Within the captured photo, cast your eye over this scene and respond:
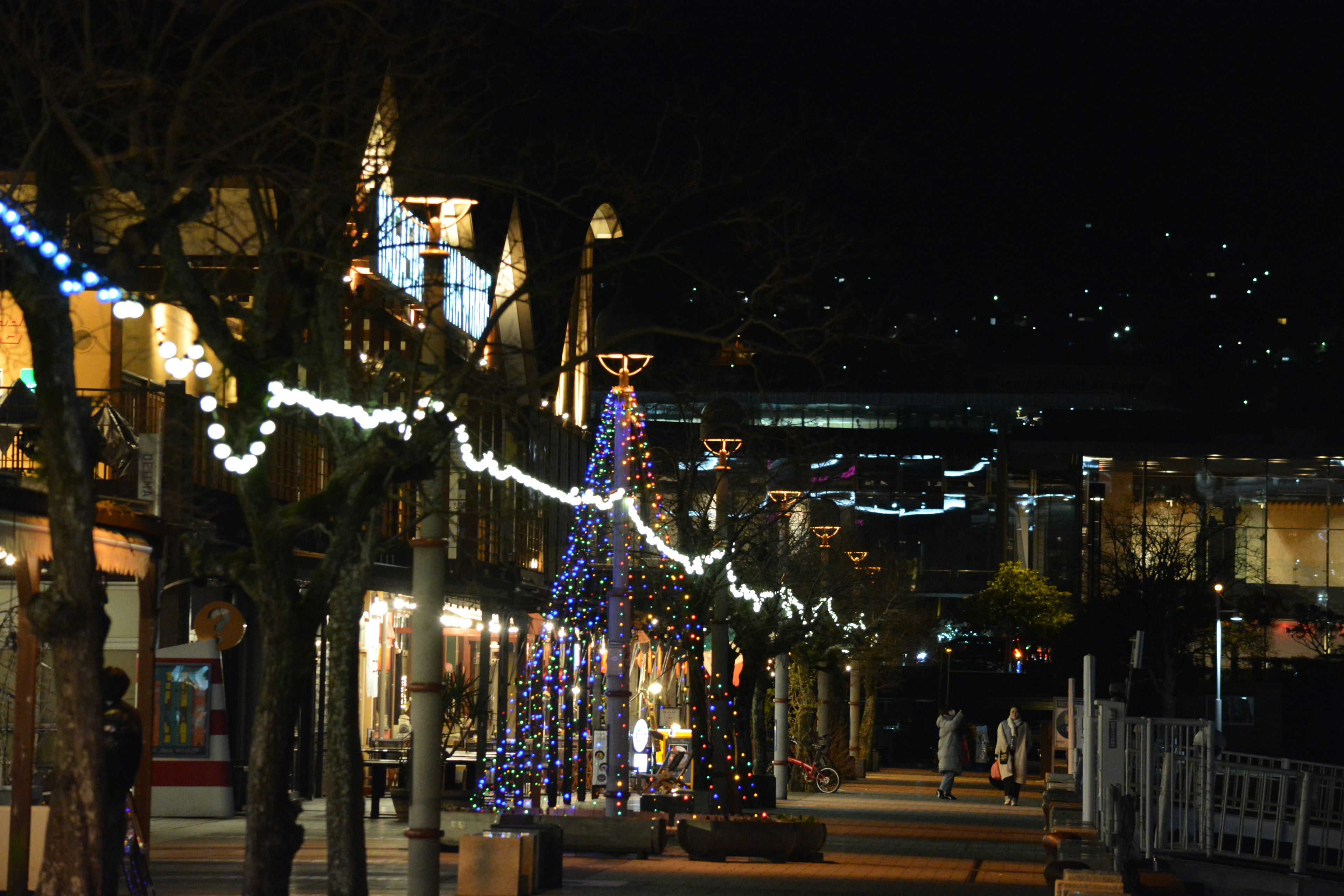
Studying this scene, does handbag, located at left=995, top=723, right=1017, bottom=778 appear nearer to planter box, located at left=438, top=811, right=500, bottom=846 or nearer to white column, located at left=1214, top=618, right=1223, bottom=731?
white column, located at left=1214, top=618, right=1223, bottom=731

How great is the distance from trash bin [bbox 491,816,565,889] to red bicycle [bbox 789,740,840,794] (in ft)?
69.4

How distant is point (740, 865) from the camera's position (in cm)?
1931

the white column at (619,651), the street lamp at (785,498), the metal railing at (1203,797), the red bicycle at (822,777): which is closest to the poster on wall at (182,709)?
the white column at (619,651)

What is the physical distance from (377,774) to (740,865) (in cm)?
737

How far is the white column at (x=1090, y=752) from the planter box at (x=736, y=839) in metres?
3.82

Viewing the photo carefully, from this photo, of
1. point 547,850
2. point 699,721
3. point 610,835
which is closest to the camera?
point 547,850

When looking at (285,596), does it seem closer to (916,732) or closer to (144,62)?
(144,62)

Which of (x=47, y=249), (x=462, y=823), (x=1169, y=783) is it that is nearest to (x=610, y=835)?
(x=462, y=823)

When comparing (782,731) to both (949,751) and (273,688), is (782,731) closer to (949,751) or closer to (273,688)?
(949,751)

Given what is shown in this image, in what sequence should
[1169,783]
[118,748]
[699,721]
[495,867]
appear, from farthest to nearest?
[699,721] → [1169,783] → [495,867] → [118,748]

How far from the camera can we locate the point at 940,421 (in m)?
111

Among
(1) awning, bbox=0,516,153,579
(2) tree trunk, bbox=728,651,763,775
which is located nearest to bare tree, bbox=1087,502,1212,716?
(2) tree trunk, bbox=728,651,763,775

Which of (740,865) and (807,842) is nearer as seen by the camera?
(740,865)

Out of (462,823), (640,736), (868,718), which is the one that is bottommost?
(868,718)
